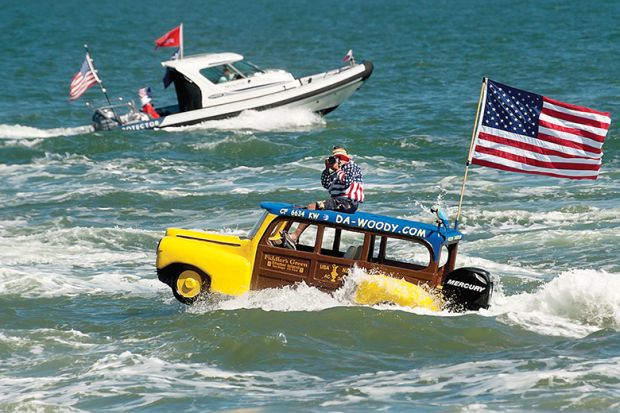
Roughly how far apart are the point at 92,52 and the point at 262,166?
37.5m

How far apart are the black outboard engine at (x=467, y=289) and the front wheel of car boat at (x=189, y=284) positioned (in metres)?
2.85

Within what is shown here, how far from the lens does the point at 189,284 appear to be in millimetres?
14719

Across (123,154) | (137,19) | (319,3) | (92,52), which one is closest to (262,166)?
(123,154)

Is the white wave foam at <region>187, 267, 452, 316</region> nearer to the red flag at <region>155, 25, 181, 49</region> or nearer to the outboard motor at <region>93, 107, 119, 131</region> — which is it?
the outboard motor at <region>93, 107, 119, 131</region>

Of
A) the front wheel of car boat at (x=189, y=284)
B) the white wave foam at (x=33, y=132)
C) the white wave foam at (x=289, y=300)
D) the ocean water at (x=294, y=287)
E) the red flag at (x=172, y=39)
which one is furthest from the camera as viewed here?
the white wave foam at (x=33, y=132)

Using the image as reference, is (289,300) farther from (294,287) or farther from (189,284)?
(189,284)

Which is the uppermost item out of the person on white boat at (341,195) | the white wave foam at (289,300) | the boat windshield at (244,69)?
the boat windshield at (244,69)

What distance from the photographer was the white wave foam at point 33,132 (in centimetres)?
3328

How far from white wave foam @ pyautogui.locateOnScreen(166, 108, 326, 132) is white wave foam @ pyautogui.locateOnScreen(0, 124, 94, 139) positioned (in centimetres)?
316

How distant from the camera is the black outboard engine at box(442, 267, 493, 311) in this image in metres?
14.1

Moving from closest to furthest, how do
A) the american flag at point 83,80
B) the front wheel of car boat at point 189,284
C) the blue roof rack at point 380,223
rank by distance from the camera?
the blue roof rack at point 380,223
the front wheel of car boat at point 189,284
the american flag at point 83,80

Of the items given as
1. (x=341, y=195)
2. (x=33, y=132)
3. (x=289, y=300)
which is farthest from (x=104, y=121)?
(x=289, y=300)

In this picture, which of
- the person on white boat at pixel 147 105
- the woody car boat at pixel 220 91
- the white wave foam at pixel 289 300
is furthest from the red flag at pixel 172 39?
the white wave foam at pixel 289 300

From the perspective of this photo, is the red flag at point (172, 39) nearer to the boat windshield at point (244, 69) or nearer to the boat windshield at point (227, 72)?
the boat windshield at point (227, 72)
